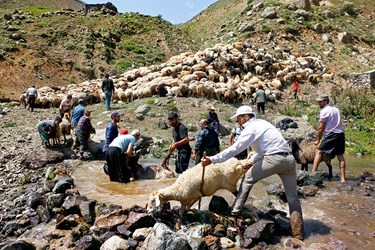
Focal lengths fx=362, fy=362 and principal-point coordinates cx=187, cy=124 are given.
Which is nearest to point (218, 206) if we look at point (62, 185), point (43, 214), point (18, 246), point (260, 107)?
point (18, 246)

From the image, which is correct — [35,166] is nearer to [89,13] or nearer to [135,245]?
[135,245]

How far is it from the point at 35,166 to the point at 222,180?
699cm

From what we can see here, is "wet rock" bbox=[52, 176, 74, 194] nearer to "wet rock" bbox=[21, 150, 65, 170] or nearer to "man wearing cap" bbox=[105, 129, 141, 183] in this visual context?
"man wearing cap" bbox=[105, 129, 141, 183]

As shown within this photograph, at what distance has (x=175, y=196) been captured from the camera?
6031mm

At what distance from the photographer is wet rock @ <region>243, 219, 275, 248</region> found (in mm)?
5520

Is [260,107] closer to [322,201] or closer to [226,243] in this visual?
[322,201]

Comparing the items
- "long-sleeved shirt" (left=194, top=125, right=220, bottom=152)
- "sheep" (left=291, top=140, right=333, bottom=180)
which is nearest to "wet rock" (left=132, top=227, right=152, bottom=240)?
"long-sleeved shirt" (left=194, top=125, right=220, bottom=152)

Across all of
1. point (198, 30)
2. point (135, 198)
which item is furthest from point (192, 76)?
point (198, 30)

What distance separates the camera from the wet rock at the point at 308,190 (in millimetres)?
7728

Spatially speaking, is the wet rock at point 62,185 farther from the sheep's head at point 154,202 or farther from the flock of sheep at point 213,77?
the flock of sheep at point 213,77

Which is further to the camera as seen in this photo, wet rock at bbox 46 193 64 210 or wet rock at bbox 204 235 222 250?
wet rock at bbox 46 193 64 210

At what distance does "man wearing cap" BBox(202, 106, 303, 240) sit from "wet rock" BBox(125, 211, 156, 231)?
1.32 metres

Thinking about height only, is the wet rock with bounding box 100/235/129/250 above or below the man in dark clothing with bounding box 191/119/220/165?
below

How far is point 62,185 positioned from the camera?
26.7 feet
